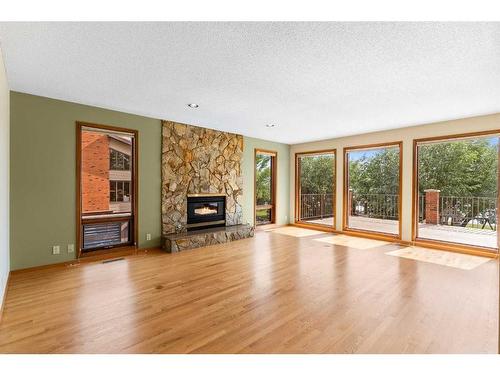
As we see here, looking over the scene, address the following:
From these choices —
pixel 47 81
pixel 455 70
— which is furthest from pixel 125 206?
pixel 455 70

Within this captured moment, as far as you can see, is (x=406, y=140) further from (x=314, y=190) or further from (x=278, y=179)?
(x=278, y=179)

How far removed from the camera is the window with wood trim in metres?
7.29

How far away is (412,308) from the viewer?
A: 2.54m

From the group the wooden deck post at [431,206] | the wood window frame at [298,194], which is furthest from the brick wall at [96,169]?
the wooden deck post at [431,206]

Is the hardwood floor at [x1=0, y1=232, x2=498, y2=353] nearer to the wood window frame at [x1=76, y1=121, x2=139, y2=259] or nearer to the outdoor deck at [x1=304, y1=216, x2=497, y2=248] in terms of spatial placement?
the wood window frame at [x1=76, y1=121, x2=139, y2=259]

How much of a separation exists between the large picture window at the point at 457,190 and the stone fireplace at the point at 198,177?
4.00 m

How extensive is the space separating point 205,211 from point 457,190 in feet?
19.6

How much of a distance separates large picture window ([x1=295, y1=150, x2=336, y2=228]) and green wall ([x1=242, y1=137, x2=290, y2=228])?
312 millimetres

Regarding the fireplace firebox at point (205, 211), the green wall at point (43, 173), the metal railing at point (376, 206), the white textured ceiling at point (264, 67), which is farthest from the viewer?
the metal railing at point (376, 206)

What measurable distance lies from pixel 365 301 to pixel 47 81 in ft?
14.9

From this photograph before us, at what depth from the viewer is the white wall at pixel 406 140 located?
183 inches

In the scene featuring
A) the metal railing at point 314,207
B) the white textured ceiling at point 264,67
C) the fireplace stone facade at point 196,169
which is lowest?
the metal railing at point 314,207

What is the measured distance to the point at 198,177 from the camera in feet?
18.4

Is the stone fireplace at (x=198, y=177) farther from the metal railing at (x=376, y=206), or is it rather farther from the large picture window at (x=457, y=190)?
the large picture window at (x=457, y=190)
